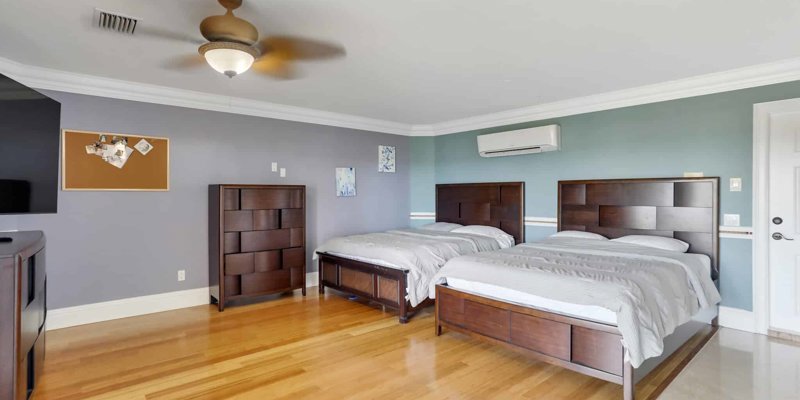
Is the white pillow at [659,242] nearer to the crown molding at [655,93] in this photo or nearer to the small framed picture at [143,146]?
the crown molding at [655,93]

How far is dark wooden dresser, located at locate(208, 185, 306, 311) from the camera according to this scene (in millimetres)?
4215

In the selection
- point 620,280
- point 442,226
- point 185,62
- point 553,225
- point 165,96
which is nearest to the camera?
point 620,280

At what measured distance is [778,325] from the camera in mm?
3436

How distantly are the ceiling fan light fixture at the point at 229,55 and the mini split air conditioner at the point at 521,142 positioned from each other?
3.39 meters

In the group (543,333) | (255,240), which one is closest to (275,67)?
(255,240)

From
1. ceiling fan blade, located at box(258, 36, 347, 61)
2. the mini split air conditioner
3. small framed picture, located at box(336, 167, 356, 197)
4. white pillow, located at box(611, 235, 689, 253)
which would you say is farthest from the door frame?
small framed picture, located at box(336, 167, 356, 197)

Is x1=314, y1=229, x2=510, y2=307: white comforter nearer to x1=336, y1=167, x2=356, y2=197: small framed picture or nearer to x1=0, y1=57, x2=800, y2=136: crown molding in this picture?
x1=336, y1=167, x2=356, y2=197: small framed picture

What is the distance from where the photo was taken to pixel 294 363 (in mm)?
2895

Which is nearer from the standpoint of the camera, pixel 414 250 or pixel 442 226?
pixel 414 250

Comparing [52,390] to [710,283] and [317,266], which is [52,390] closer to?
[317,266]

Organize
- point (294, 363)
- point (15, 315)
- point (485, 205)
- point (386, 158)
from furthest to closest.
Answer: point (386, 158)
point (485, 205)
point (294, 363)
point (15, 315)

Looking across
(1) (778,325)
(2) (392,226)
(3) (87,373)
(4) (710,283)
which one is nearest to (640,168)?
(4) (710,283)

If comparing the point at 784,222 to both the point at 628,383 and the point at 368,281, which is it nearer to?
the point at 628,383

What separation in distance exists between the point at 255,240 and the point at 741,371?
4.31 meters
